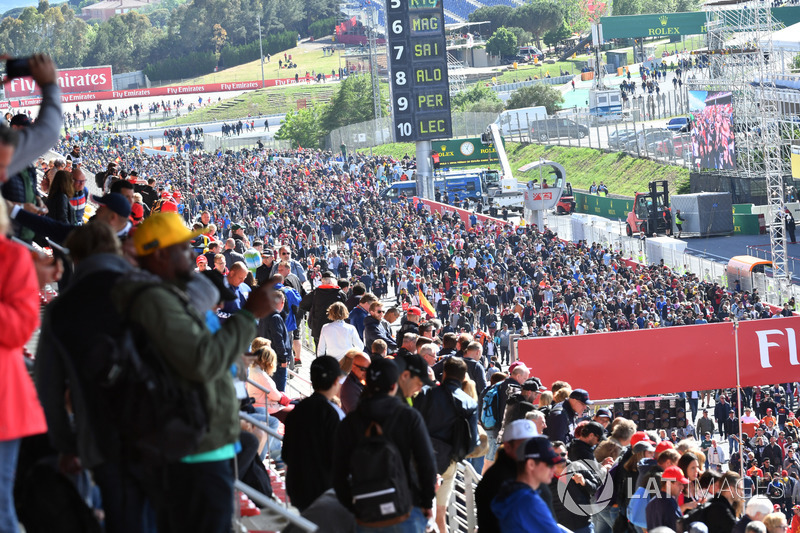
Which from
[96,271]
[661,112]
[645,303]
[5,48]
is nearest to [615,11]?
[661,112]

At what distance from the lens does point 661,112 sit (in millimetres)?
83375

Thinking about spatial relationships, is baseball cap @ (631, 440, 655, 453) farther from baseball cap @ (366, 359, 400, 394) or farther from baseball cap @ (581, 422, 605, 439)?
baseball cap @ (366, 359, 400, 394)

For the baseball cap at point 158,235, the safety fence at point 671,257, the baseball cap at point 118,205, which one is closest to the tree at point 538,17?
the safety fence at point 671,257

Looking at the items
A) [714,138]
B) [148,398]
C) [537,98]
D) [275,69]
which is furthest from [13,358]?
[275,69]

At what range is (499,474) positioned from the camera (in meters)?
4.99

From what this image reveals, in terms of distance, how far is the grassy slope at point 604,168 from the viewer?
2495 inches

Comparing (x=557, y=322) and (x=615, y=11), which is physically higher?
(x=615, y=11)

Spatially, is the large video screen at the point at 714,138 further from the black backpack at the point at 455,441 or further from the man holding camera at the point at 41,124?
the man holding camera at the point at 41,124

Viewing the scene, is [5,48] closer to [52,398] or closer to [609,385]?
[609,385]

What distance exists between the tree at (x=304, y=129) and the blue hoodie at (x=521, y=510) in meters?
90.6

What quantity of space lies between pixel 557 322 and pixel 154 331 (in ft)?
75.4

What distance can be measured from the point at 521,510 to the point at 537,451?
262mm

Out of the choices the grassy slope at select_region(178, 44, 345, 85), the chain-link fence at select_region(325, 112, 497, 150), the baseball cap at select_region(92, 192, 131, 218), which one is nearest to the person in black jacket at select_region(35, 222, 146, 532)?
the baseball cap at select_region(92, 192, 131, 218)

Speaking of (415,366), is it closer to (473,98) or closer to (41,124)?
(41,124)
